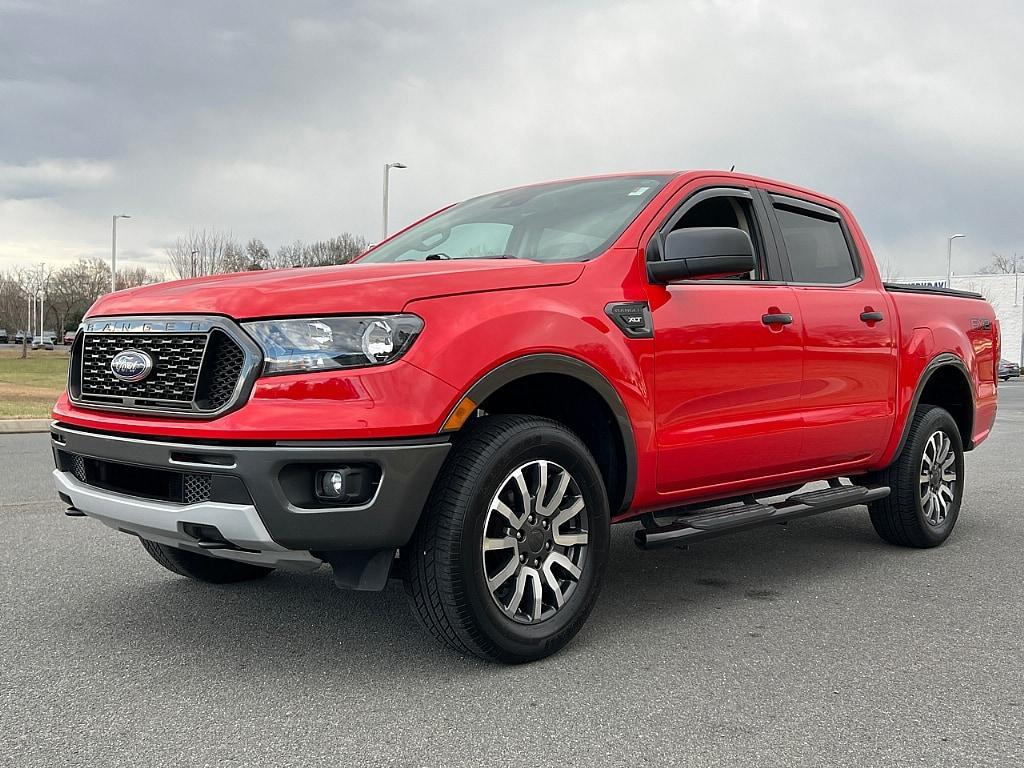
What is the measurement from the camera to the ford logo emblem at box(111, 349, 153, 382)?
3402 millimetres

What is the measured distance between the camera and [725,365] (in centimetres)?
427

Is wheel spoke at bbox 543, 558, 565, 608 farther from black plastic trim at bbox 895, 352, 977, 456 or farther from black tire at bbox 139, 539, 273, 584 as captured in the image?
black plastic trim at bbox 895, 352, 977, 456

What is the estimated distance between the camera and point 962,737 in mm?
2934

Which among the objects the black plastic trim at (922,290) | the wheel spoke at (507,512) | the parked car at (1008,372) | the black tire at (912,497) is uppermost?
the black plastic trim at (922,290)

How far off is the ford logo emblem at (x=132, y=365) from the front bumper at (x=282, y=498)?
0.77 feet

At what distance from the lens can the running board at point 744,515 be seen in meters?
4.05

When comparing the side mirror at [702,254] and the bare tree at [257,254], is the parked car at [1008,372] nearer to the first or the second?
the bare tree at [257,254]

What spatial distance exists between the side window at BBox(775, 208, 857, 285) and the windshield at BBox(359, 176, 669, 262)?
96cm

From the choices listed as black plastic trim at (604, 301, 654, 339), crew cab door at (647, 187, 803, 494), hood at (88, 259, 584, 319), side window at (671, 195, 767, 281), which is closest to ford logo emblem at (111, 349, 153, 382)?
hood at (88, 259, 584, 319)

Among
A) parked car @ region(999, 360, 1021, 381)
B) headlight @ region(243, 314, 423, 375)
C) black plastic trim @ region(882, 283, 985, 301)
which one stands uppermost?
black plastic trim @ region(882, 283, 985, 301)

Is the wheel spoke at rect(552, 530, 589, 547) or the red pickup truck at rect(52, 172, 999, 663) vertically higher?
the red pickup truck at rect(52, 172, 999, 663)

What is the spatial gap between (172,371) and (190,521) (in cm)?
51

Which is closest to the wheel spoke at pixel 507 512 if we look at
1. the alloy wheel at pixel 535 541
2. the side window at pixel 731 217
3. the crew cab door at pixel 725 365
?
the alloy wheel at pixel 535 541

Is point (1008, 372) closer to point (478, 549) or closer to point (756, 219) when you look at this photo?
point (756, 219)
